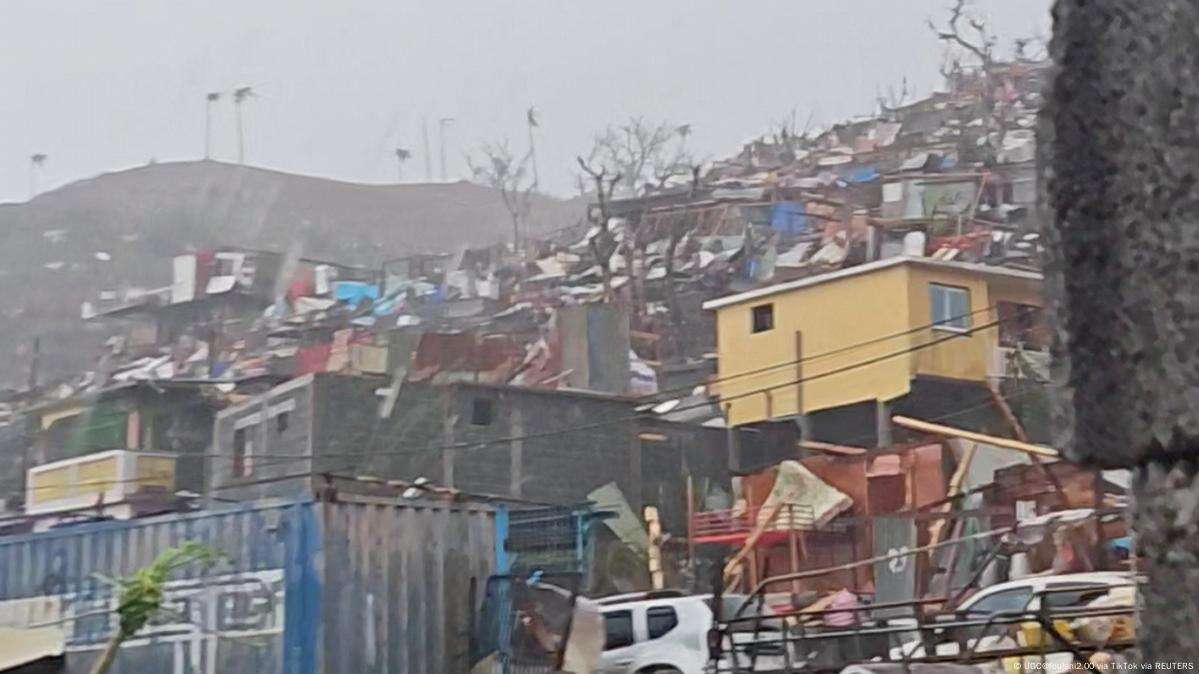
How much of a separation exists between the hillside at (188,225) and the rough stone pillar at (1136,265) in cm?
6853

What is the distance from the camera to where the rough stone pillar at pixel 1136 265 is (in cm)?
167

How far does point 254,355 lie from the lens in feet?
164

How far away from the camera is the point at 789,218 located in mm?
50125

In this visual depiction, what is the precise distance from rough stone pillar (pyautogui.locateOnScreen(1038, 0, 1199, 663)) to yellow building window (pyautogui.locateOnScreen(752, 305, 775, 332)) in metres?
32.0

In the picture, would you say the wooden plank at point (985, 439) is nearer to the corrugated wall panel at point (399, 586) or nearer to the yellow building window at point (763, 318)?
the yellow building window at point (763, 318)

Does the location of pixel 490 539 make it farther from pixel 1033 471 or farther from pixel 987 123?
pixel 987 123

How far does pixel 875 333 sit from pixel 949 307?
141cm

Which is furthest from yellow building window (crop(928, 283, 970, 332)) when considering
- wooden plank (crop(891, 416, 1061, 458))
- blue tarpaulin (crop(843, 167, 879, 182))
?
blue tarpaulin (crop(843, 167, 879, 182))

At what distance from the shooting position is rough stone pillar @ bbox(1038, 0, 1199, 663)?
1672 millimetres

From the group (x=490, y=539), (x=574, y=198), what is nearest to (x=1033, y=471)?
(x=490, y=539)

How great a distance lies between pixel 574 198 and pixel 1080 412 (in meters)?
77.1

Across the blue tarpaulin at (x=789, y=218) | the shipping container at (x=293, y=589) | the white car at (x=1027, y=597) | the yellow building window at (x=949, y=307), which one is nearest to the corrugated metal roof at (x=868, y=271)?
the yellow building window at (x=949, y=307)

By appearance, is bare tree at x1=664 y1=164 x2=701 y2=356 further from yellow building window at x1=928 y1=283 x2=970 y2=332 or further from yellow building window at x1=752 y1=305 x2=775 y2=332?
yellow building window at x1=928 y1=283 x2=970 y2=332

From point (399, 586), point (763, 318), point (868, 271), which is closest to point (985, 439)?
point (868, 271)
